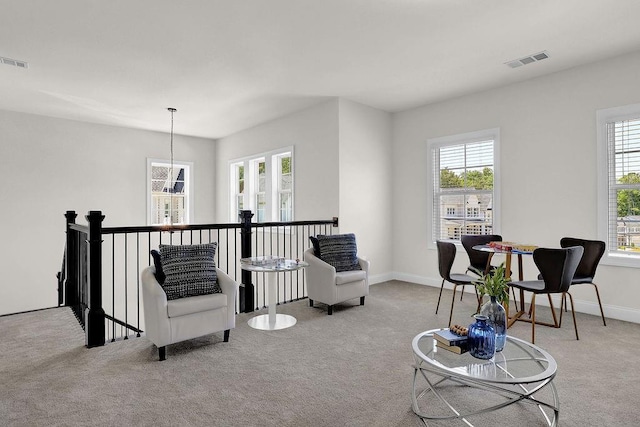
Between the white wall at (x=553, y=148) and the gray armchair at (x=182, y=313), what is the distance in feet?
11.6

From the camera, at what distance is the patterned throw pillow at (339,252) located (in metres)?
4.36

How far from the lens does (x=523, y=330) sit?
3580 mm

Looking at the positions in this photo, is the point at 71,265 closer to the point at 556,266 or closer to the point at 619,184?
the point at 556,266

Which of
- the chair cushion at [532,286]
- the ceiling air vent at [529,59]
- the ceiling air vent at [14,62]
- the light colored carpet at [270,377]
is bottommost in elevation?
the light colored carpet at [270,377]

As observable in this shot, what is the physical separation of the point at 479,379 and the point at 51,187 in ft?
23.3

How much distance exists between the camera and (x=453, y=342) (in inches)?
80.5

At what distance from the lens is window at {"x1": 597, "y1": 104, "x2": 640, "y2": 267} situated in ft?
12.8

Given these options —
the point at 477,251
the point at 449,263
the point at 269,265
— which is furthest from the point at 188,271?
the point at 477,251

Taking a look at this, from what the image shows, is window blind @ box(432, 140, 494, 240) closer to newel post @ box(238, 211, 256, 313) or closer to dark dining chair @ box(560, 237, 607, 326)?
dark dining chair @ box(560, 237, 607, 326)

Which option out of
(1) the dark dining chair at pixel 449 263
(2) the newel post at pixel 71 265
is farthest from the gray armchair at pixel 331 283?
(2) the newel post at pixel 71 265

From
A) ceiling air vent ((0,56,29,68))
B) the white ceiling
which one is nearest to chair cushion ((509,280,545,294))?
the white ceiling

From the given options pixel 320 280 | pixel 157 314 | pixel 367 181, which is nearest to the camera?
pixel 157 314

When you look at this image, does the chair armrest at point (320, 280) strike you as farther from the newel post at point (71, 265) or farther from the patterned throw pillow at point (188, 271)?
the newel post at point (71, 265)

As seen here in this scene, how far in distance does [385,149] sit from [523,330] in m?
3.50
